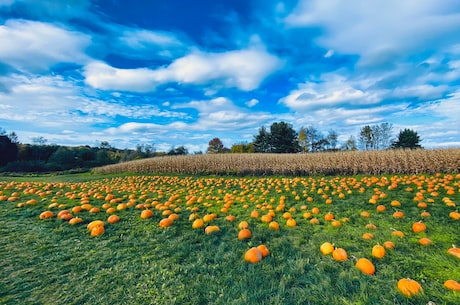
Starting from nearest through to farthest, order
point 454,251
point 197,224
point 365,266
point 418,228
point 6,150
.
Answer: point 365,266 → point 454,251 → point 418,228 → point 197,224 → point 6,150

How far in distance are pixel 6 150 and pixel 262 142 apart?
40727 mm

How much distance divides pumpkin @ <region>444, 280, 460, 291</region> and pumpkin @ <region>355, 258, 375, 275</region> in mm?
537

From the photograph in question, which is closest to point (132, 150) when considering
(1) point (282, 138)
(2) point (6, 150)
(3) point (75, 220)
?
(2) point (6, 150)

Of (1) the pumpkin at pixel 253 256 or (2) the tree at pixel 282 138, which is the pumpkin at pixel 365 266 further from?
(2) the tree at pixel 282 138

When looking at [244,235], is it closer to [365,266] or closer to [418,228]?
[365,266]

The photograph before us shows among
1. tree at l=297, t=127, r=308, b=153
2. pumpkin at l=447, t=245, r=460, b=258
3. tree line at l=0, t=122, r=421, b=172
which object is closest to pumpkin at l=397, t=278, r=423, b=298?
pumpkin at l=447, t=245, r=460, b=258

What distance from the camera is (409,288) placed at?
1896mm

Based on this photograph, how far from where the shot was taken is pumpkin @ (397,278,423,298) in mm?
1867

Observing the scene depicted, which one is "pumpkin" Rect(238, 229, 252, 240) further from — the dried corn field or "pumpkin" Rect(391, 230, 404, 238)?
the dried corn field

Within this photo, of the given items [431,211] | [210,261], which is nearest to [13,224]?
[210,261]

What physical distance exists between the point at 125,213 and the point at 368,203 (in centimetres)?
536

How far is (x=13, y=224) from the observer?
4168 mm

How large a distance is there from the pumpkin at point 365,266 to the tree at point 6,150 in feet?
141

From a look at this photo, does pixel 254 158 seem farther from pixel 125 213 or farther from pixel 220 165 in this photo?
pixel 125 213
